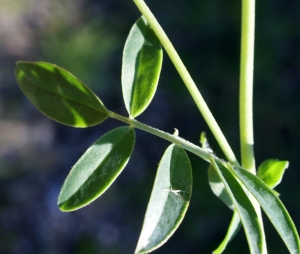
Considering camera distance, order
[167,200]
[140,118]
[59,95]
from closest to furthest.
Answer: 1. [167,200]
2. [59,95]
3. [140,118]

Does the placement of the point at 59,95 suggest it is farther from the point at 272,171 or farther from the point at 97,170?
the point at 272,171

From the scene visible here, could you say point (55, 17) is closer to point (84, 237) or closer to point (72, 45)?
point (72, 45)

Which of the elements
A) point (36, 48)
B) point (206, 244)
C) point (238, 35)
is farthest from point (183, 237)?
point (36, 48)

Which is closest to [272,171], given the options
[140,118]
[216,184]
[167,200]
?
[216,184]

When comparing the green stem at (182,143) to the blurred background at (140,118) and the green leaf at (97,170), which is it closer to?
the green leaf at (97,170)

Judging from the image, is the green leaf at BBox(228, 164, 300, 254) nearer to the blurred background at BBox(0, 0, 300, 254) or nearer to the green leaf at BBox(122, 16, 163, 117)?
the green leaf at BBox(122, 16, 163, 117)

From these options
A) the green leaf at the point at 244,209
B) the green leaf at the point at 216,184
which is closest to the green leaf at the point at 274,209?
the green leaf at the point at 244,209
